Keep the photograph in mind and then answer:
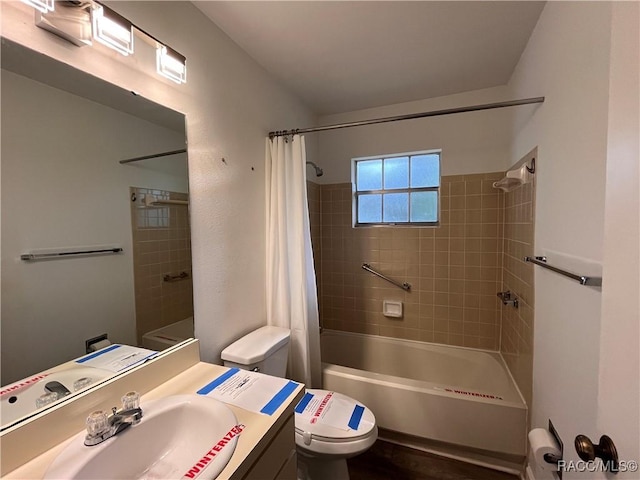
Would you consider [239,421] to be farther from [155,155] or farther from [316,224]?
[316,224]

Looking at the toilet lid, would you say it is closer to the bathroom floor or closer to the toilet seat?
the toilet seat

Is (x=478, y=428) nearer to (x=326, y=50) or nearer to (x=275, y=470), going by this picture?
(x=275, y=470)

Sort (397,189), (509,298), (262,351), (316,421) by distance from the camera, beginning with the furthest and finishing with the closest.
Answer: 1. (397,189)
2. (509,298)
3. (262,351)
4. (316,421)

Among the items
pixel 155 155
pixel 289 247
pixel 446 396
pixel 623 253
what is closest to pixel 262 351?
pixel 289 247

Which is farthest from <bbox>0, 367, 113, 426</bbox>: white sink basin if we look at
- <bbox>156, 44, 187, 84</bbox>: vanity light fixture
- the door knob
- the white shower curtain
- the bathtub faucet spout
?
the bathtub faucet spout

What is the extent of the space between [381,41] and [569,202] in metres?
1.35

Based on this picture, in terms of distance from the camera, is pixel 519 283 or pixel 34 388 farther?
pixel 519 283

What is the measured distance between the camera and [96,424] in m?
0.78

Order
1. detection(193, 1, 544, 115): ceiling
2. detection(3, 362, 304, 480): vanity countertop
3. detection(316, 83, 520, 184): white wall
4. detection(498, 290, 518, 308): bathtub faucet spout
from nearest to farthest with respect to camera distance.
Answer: detection(3, 362, 304, 480): vanity countertop, detection(193, 1, 544, 115): ceiling, detection(498, 290, 518, 308): bathtub faucet spout, detection(316, 83, 520, 184): white wall

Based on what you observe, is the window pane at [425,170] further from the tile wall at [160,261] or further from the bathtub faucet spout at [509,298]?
the tile wall at [160,261]

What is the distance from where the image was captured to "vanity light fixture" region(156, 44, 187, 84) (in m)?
1.14

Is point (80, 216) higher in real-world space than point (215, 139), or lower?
lower

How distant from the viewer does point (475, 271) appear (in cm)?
238

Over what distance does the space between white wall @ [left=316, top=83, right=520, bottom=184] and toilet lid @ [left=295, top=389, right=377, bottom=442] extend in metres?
1.96
